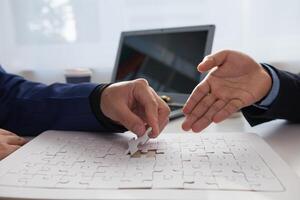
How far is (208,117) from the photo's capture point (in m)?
0.56

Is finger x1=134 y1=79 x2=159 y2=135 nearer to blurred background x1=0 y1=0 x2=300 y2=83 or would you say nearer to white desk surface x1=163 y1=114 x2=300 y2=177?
white desk surface x1=163 y1=114 x2=300 y2=177

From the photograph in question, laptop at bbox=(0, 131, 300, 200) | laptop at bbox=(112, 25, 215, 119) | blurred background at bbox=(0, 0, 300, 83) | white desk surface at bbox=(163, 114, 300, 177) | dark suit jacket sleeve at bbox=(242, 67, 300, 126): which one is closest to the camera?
laptop at bbox=(0, 131, 300, 200)

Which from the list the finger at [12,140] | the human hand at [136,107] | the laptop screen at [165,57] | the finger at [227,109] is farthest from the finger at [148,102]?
the laptop screen at [165,57]

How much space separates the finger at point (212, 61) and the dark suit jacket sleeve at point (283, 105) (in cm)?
12

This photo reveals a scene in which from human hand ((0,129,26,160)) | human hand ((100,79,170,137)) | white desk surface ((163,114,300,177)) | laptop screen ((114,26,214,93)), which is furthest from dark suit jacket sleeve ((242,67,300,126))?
human hand ((0,129,26,160))

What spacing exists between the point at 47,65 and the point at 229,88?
3.09 ft

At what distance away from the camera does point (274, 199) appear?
331mm

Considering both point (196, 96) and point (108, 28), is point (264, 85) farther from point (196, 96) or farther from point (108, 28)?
point (108, 28)

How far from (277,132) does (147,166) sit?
1.01 ft

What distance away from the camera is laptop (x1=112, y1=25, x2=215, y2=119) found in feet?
3.10

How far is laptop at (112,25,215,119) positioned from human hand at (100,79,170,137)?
0.80 ft

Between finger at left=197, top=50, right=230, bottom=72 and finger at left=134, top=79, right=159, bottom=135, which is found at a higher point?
finger at left=197, top=50, right=230, bottom=72

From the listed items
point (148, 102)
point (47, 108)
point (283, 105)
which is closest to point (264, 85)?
point (283, 105)

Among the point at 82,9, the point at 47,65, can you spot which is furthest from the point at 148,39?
the point at 47,65
